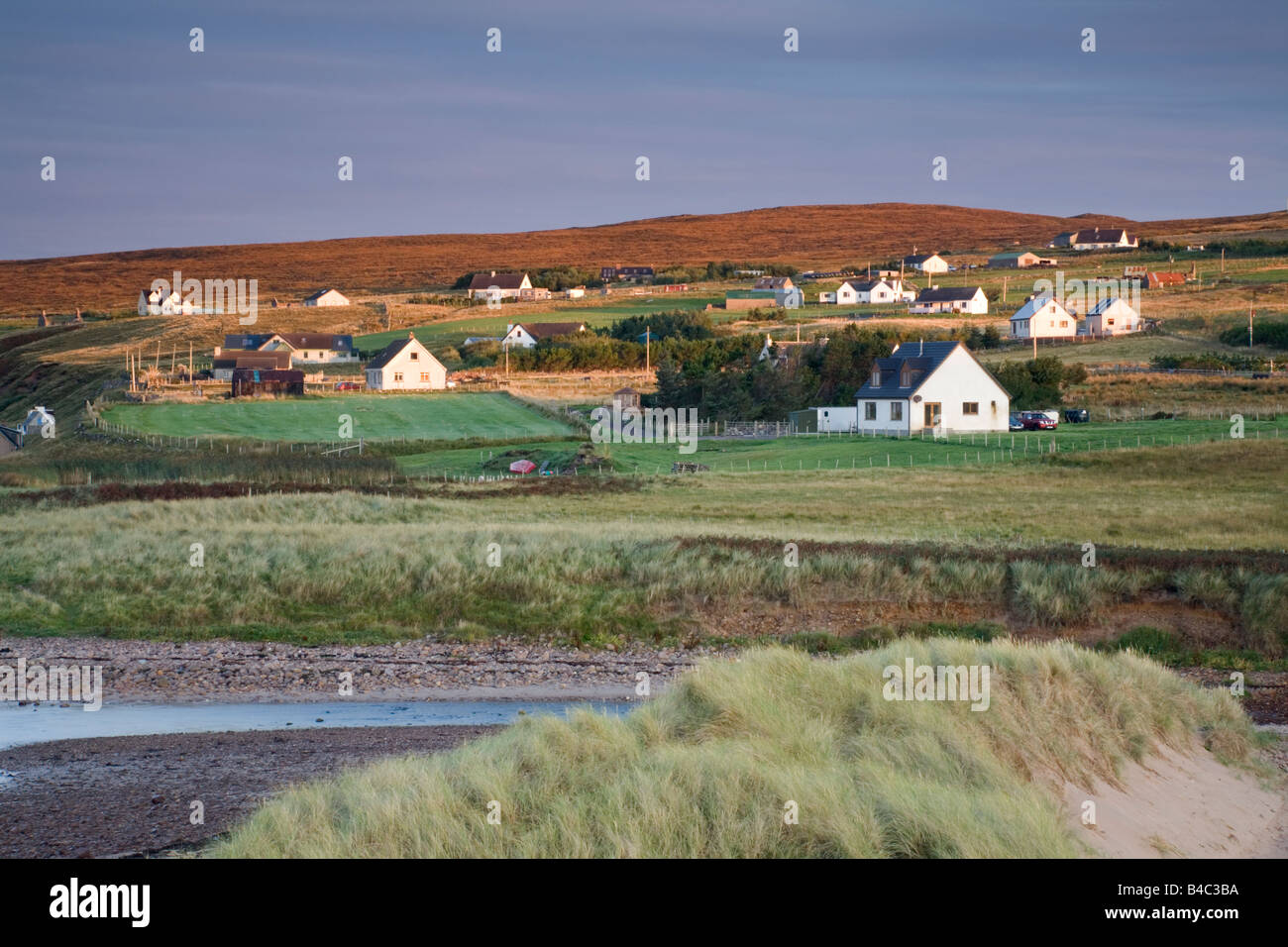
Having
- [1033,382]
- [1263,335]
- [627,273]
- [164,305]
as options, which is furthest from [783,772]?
[627,273]

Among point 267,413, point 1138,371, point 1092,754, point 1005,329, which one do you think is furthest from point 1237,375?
point 1092,754

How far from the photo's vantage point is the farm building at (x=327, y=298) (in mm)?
157625

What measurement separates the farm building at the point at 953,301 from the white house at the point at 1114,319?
15.6m

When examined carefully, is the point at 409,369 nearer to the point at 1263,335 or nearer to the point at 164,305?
the point at 1263,335

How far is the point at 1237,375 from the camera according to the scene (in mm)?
72750

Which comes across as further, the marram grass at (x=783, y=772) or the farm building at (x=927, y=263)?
the farm building at (x=927, y=263)

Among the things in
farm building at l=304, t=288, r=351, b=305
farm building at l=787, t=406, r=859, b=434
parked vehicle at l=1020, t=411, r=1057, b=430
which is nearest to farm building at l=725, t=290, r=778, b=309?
farm building at l=304, t=288, r=351, b=305

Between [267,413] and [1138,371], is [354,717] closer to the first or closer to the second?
[267,413]

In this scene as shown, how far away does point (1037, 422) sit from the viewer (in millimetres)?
58688

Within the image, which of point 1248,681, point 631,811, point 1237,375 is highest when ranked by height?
point 1237,375

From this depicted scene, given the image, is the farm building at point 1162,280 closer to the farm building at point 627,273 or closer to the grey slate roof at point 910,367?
the farm building at point 627,273

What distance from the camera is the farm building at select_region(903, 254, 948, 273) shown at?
170375mm

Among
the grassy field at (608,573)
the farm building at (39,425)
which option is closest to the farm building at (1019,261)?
the farm building at (39,425)
